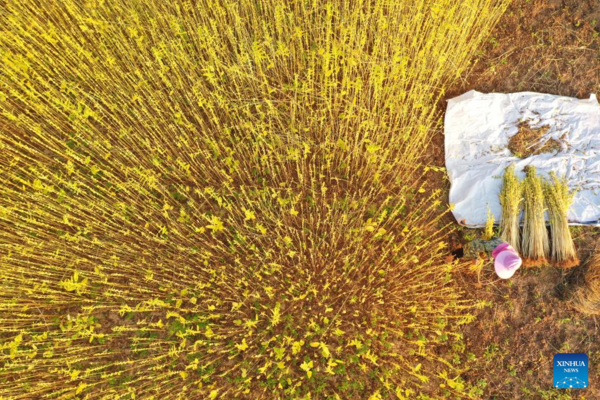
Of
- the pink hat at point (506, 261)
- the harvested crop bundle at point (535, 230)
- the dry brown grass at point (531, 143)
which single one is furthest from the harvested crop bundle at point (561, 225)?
the pink hat at point (506, 261)

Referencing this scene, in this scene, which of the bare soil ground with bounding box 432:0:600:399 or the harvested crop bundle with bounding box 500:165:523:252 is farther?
the harvested crop bundle with bounding box 500:165:523:252

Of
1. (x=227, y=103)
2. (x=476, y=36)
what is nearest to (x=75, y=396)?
(x=227, y=103)

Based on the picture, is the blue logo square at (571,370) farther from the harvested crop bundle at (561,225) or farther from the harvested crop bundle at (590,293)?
the harvested crop bundle at (561,225)

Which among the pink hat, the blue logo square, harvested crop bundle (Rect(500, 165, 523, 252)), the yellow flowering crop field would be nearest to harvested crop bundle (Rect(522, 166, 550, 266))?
harvested crop bundle (Rect(500, 165, 523, 252))

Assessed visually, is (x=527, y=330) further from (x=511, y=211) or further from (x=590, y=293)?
(x=511, y=211)

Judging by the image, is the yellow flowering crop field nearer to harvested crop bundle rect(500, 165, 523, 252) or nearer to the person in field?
the person in field

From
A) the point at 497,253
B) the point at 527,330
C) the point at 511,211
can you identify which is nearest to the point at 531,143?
the point at 511,211

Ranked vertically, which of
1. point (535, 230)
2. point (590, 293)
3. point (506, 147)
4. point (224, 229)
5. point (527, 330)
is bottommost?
point (590, 293)
